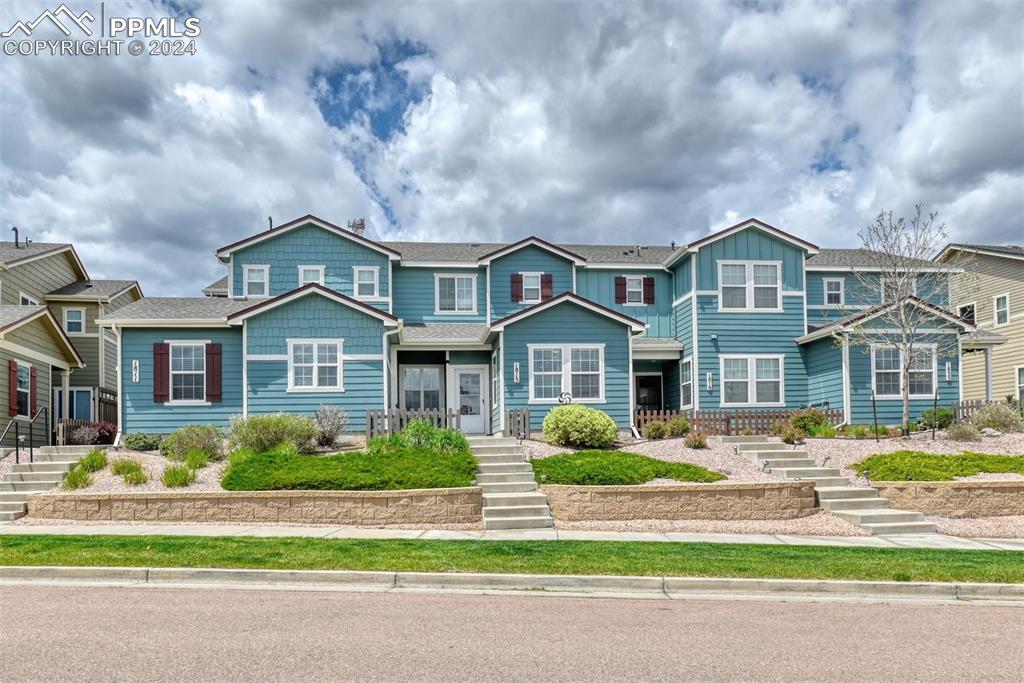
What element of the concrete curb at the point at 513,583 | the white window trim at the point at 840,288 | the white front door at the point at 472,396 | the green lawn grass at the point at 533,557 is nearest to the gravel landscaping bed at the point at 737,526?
the green lawn grass at the point at 533,557

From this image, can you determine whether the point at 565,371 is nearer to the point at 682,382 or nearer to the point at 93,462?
the point at 682,382

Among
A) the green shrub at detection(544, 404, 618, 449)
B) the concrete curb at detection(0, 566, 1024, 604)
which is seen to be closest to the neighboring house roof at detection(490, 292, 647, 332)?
the green shrub at detection(544, 404, 618, 449)

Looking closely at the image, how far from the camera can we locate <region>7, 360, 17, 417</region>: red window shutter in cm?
2230

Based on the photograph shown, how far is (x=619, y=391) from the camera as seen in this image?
23625 mm

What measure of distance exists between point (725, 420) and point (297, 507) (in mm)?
12418

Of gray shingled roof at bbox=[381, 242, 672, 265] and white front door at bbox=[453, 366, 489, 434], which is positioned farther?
gray shingled roof at bbox=[381, 242, 672, 265]

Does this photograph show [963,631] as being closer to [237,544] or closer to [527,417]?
[237,544]

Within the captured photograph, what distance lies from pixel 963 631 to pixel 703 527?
22.8ft

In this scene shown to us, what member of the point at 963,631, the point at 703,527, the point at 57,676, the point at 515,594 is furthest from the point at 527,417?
the point at 57,676

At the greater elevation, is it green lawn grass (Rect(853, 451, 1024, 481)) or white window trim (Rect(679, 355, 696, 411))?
white window trim (Rect(679, 355, 696, 411))

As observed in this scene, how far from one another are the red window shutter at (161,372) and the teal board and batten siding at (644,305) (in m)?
13.6

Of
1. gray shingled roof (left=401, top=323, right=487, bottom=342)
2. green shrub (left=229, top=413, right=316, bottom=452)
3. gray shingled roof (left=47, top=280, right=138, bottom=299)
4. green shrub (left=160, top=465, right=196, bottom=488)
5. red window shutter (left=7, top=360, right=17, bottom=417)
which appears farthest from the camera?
gray shingled roof (left=47, top=280, right=138, bottom=299)

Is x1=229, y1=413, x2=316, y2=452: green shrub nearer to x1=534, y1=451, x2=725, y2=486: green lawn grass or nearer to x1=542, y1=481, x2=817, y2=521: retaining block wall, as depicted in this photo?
x1=534, y1=451, x2=725, y2=486: green lawn grass

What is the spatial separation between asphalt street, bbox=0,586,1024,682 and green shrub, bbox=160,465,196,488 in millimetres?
6702
